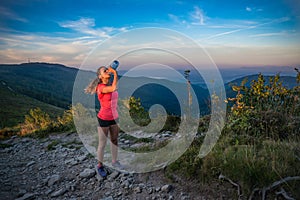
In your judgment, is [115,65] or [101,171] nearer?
[115,65]

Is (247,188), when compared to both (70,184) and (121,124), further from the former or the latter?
(121,124)

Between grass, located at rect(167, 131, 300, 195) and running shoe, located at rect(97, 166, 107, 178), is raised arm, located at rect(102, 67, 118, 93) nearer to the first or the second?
running shoe, located at rect(97, 166, 107, 178)

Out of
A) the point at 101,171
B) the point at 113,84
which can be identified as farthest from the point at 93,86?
the point at 101,171

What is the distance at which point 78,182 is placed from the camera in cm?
446

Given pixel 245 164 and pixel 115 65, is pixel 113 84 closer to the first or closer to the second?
pixel 115 65

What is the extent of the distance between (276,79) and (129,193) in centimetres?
422

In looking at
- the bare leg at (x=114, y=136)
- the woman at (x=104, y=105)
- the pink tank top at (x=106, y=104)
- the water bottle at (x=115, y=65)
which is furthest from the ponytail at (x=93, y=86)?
the bare leg at (x=114, y=136)

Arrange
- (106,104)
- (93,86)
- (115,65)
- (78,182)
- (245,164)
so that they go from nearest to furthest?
(245,164) → (115,65) → (78,182) → (106,104) → (93,86)

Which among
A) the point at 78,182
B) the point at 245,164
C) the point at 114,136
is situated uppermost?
the point at 114,136

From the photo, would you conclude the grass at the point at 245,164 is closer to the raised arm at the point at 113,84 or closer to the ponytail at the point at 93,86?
the raised arm at the point at 113,84

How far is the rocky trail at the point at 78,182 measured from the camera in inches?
145

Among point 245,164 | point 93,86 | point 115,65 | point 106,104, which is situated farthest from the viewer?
point 93,86

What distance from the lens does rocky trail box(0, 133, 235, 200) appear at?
3.68 meters

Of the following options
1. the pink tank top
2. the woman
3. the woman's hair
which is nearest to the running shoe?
the woman
